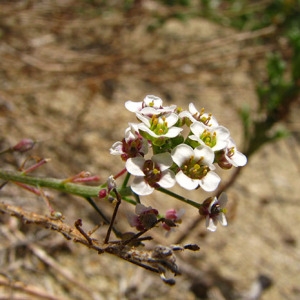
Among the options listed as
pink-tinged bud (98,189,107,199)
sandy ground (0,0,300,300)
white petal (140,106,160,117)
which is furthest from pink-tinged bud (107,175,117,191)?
sandy ground (0,0,300,300)

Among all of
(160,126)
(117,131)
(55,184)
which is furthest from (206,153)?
(117,131)

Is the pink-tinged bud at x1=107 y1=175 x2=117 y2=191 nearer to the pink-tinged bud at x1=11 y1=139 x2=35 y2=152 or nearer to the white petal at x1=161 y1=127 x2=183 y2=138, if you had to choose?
the white petal at x1=161 y1=127 x2=183 y2=138

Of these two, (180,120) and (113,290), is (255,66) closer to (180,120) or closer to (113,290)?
(113,290)

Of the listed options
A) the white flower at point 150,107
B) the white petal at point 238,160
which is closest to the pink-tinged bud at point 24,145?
the white flower at point 150,107

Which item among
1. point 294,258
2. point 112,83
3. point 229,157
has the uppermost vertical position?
point 229,157

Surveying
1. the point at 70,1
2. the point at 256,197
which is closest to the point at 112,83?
the point at 70,1
